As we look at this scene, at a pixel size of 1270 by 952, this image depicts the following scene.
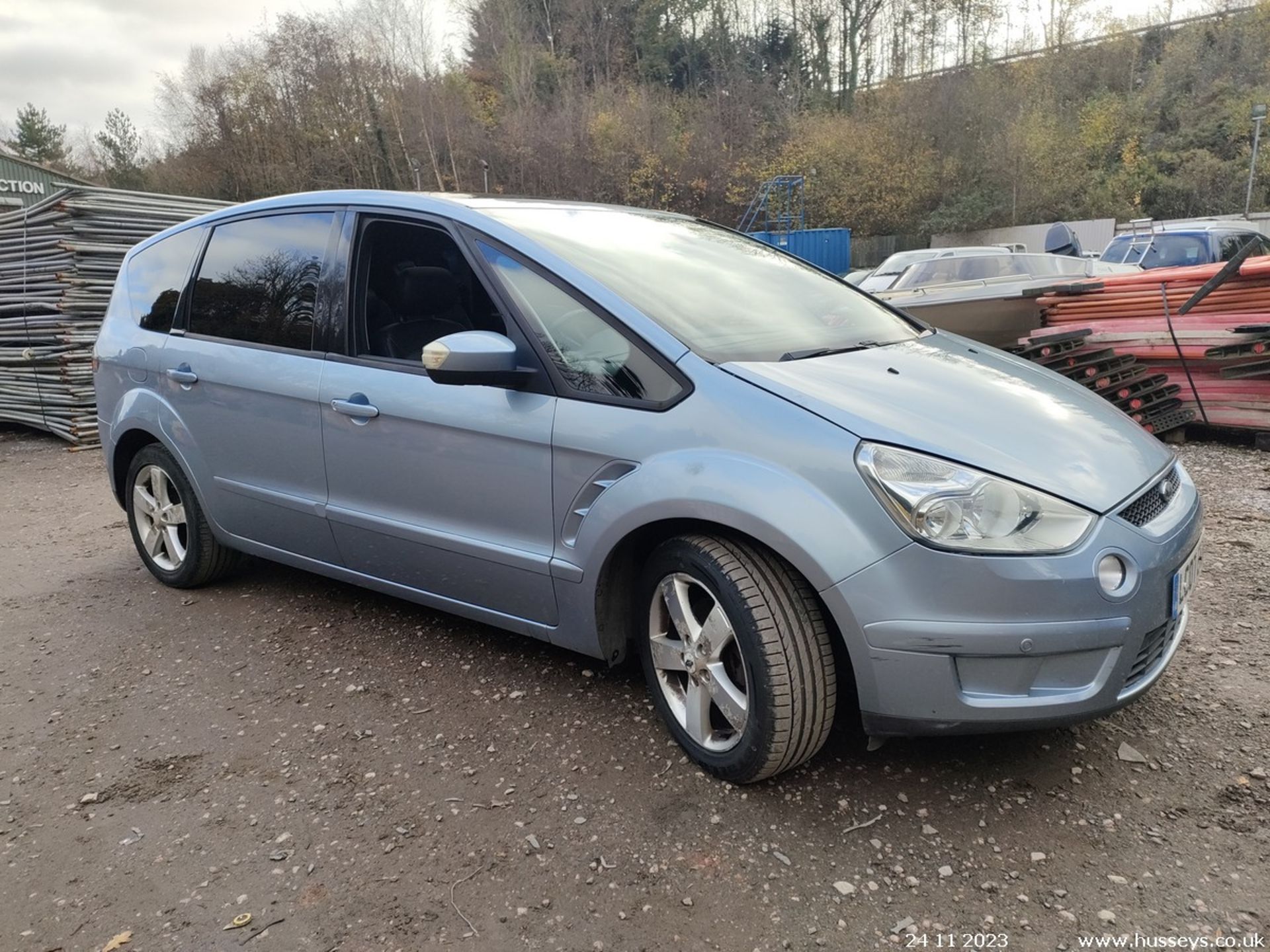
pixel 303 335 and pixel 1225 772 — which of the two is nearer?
pixel 1225 772

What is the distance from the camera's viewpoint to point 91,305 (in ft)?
28.5

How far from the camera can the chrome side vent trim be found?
2535mm

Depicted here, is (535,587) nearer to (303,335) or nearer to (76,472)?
(303,335)

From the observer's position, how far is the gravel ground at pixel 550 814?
6.71 ft

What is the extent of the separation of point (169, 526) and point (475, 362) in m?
2.51

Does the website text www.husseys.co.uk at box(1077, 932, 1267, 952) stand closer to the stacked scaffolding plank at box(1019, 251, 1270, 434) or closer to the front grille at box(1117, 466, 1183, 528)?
the front grille at box(1117, 466, 1183, 528)

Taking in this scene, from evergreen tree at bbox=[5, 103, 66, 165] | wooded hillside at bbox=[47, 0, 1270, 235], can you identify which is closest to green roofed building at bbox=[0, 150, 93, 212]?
wooded hillside at bbox=[47, 0, 1270, 235]

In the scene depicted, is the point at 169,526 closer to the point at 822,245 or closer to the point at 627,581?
the point at 627,581

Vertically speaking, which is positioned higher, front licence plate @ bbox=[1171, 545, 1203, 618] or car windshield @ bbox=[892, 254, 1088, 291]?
car windshield @ bbox=[892, 254, 1088, 291]

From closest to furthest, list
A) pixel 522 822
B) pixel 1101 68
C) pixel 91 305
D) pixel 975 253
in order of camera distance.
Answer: pixel 522 822
pixel 91 305
pixel 975 253
pixel 1101 68

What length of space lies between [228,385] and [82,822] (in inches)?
69.2

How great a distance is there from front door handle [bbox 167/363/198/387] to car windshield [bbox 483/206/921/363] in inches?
65.1

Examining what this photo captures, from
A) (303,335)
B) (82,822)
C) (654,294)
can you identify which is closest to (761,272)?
(654,294)

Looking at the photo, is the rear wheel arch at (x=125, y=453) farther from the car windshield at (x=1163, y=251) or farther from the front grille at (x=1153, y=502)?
the car windshield at (x=1163, y=251)
